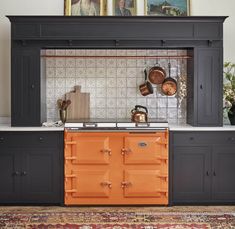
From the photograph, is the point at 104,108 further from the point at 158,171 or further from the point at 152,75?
the point at 158,171

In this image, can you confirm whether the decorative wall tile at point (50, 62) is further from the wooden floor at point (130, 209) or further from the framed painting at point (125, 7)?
the wooden floor at point (130, 209)

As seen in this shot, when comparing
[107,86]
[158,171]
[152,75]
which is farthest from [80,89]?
[158,171]

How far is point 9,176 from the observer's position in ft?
15.5

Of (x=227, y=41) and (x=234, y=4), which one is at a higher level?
(x=234, y=4)

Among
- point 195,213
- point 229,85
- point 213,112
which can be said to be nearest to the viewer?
point 195,213

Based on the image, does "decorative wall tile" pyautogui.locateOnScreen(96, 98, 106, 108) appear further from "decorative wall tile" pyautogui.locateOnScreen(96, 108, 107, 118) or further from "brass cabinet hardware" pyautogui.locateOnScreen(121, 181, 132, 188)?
"brass cabinet hardware" pyautogui.locateOnScreen(121, 181, 132, 188)

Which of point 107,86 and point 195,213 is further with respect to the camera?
point 107,86

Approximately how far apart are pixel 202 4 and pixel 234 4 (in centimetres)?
36

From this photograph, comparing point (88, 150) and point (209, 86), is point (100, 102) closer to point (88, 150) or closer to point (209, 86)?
point (88, 150)

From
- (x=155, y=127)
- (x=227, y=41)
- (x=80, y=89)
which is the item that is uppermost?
(x=227, y=41)

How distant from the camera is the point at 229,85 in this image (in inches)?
208

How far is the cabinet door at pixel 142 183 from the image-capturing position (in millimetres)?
4719

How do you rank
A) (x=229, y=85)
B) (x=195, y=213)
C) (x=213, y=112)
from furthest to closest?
1. (x=229, y=85)
2. (x=213, y=112)
3. (x=195, y=213)

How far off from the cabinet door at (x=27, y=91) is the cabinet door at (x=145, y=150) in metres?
0.94
